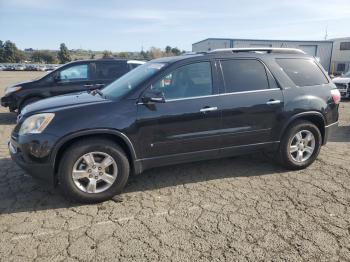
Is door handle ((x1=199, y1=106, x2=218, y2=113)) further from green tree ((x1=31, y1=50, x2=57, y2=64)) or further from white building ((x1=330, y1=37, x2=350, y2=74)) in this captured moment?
green tree ((x1=31, y1=50, x2=57, y2=64))

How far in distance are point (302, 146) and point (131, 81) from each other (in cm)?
282

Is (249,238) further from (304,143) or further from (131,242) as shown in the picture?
(304,143)

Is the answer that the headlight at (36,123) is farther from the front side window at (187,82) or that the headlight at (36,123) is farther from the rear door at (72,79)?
the rear door at (72,79)

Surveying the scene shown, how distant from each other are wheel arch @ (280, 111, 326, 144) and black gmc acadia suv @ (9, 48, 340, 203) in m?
0.02

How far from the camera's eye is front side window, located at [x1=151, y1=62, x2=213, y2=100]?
13.0 feet

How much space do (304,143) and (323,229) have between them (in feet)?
6.19

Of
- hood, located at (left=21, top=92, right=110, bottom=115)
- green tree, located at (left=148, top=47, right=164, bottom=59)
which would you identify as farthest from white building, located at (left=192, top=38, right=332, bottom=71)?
hood, located at (left=21, top=92, right=110, bottom=115)

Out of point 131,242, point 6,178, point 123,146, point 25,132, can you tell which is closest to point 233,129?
point 123,146

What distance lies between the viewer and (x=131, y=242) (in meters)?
2.98

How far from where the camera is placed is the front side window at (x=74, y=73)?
8.39 meters

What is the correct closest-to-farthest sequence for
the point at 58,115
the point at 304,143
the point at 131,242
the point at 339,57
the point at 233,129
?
1. the point at 131,242
2. the point at 58,115
3. the point at 233,129
4. the point at 304,143
5. the point at 339,57

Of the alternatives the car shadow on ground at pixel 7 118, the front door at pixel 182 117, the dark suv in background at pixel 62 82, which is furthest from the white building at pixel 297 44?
the front door at pixel 182 117

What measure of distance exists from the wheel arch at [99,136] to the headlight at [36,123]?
28 centimetres

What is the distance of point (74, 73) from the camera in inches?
332
